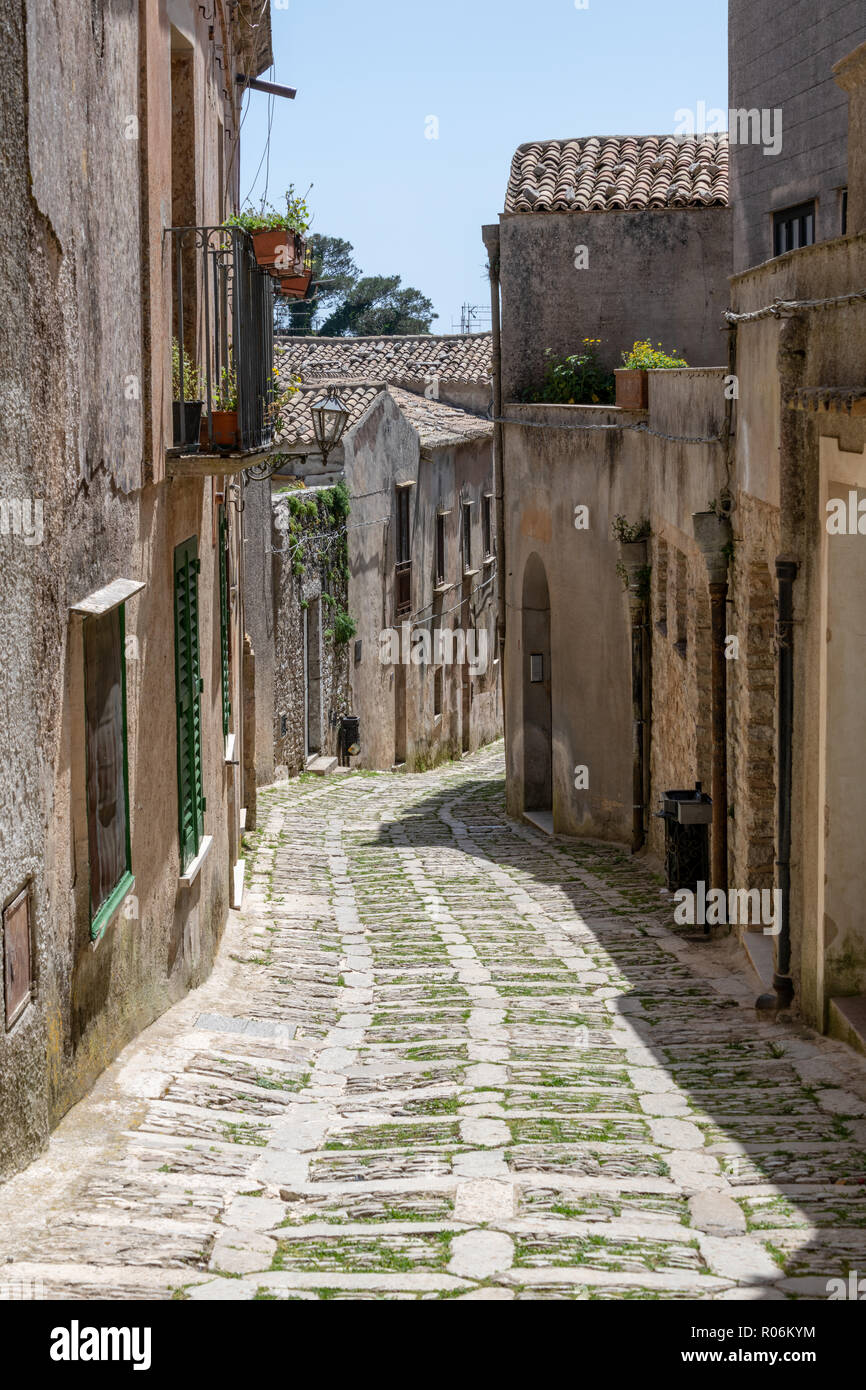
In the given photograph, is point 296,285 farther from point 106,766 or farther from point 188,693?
point 106,766

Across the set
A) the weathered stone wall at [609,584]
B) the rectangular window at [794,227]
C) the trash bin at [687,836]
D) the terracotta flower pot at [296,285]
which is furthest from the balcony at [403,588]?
the trash bin at [687,836]

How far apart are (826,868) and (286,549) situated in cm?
1468

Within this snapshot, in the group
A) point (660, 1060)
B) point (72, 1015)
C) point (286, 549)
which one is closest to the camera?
point (72, 1015)

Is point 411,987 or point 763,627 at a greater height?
point 763,627

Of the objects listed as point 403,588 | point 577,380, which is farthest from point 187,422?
point 403,588

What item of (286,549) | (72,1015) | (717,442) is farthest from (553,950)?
(286,549)

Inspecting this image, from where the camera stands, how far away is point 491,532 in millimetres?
37156

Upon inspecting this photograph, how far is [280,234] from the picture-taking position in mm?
13500

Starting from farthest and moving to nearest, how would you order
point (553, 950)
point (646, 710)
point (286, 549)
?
point (286, 549) < point (646, 710) < point (553, 950)

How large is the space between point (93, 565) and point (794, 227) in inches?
460

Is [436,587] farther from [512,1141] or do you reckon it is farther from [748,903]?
[512,1141]

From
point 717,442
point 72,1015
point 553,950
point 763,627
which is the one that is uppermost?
point 717,442

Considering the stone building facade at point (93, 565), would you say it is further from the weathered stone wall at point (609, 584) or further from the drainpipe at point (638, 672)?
the drainpipe at point (638, 672)

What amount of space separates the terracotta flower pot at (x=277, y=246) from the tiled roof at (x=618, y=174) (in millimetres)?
6426
